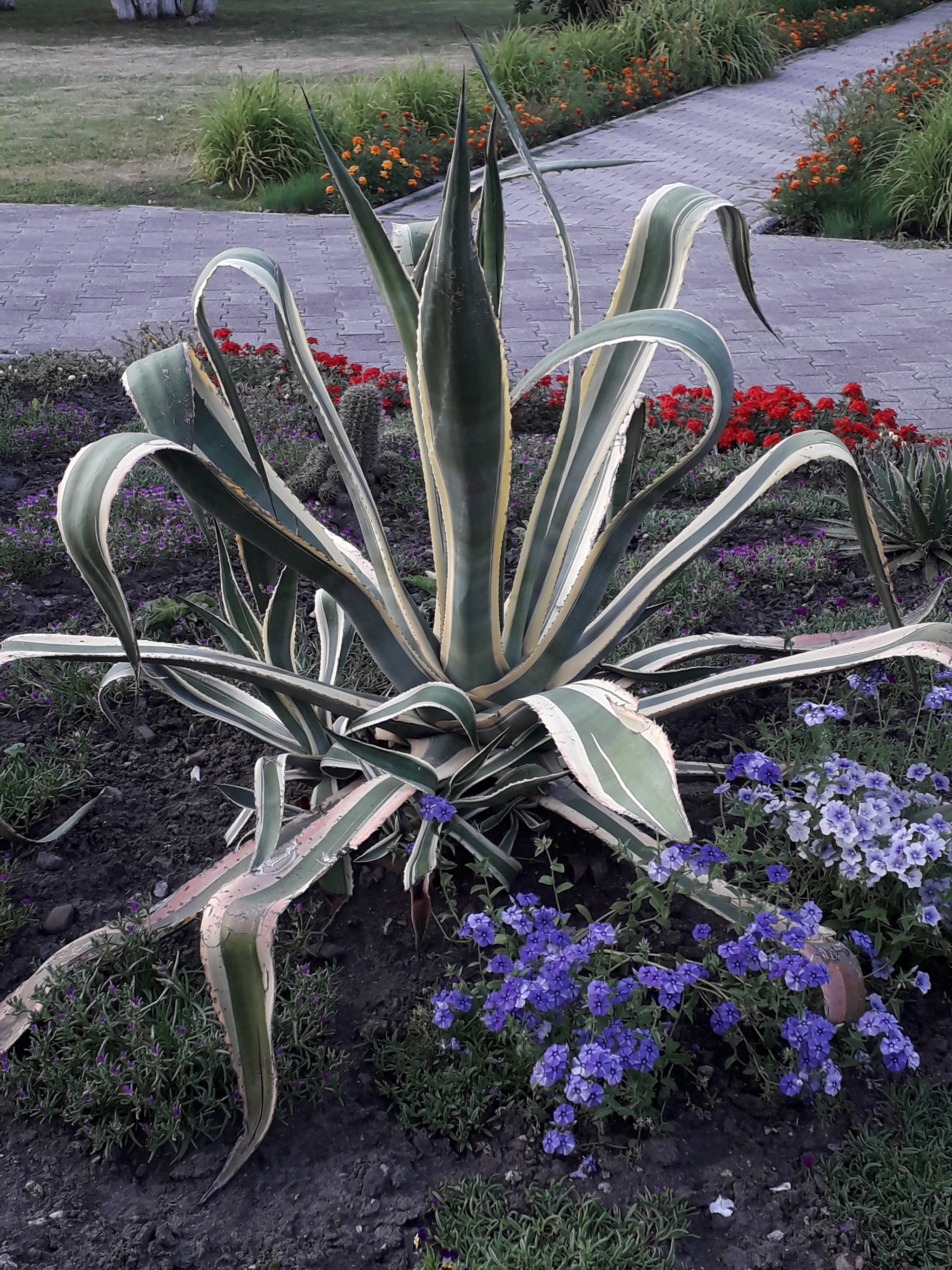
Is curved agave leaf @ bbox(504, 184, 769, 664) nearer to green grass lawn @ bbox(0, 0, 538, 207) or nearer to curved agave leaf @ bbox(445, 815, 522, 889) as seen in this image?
curved agave leaf @ bbox(445, 815, 522, 889)

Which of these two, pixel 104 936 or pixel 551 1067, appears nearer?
pixel 551 1067

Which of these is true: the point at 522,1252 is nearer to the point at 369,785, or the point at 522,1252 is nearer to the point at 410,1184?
the point at 410,1184

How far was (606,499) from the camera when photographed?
7.58ft

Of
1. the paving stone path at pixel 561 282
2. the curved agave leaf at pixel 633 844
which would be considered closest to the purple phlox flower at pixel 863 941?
the curved agave leaf at pixel 633 844

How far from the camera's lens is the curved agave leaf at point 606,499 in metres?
1.58

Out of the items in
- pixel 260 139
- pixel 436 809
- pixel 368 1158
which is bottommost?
pixel 368 1158

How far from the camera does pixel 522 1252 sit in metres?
1.54

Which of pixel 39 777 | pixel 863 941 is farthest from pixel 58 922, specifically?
pixel 863 941

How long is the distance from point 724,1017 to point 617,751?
20.6 inches

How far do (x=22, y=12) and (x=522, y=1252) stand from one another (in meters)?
23.4

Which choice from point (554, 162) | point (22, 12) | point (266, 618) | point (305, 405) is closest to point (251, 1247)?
point (266, 618)

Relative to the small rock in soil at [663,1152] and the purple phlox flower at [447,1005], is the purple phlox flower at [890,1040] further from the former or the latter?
the purple phlox flower at [447,1005]

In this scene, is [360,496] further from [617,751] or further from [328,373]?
[328,373]

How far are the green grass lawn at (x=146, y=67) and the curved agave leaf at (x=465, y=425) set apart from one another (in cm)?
614
